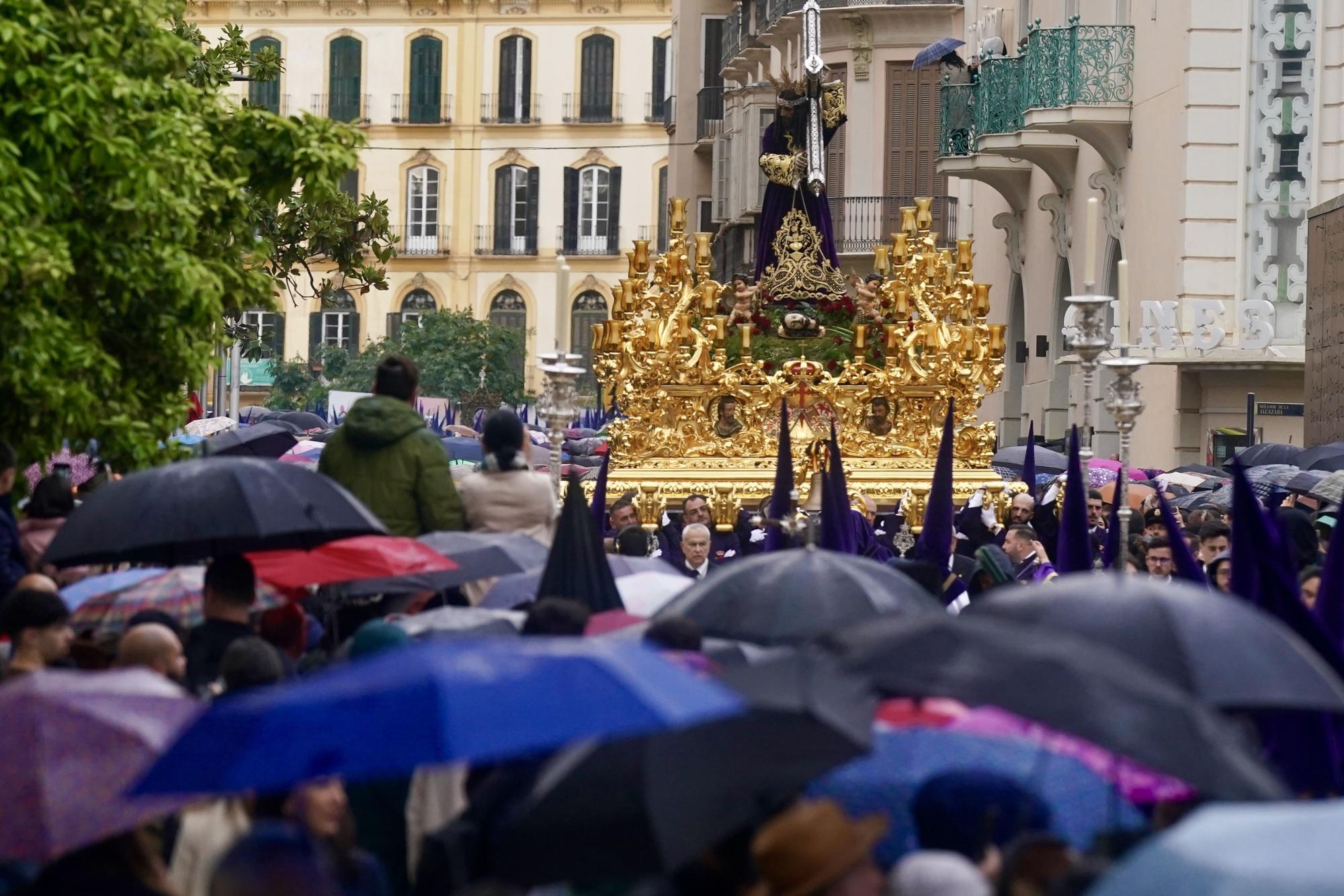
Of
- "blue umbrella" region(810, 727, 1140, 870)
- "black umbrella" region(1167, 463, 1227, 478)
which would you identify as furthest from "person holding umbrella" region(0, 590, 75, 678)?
"black umbrella" region(1167, 463, 1227, 478)

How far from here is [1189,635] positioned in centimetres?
580

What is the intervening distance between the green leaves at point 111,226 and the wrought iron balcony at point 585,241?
5093cm

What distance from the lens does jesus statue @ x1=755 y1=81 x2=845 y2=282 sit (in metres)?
17.1

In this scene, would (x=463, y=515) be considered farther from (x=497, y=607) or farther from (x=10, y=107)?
(x=10, y=107)

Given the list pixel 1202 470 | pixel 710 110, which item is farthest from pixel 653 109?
pixel 1202 470

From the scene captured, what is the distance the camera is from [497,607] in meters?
8.89

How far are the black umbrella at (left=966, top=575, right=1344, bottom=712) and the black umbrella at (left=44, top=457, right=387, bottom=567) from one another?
2928 mm

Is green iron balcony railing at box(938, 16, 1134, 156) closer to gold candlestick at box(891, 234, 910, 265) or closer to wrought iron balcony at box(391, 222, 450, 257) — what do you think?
gold candlestick at box(891, 234, 910, 265)

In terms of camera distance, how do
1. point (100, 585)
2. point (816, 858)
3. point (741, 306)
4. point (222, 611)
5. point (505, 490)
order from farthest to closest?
point (741, 306), point (505, 490), point (100, 585), point (222, 611), point (816, 858)

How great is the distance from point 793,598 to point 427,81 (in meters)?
56.0

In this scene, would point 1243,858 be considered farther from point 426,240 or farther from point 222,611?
point 426,240

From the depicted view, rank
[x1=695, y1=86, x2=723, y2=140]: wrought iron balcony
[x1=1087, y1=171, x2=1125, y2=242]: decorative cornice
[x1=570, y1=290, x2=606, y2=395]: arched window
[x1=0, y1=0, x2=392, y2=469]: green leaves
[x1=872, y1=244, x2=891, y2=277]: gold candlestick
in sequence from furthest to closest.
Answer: [x1=570, y1=290, x2=606, y2=395]: arched window
[x1=695, y1=86, x2=723, y2=140]: wrought iron balcony
[x1=1087, y1=171, x2=1125, y2=242]: decorative cornice
[x1=872, y1=244, x2=891, y2=277]: gold candlestick
[x1=0, y1=0, x2=392, y2=469]: green leaves

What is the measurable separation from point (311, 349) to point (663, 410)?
4575 centimetres

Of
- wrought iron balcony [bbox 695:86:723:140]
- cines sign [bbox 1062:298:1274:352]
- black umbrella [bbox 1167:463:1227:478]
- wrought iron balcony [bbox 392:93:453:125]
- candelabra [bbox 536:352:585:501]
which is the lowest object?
black umbrella [bbox 1167:463:1227:478]
